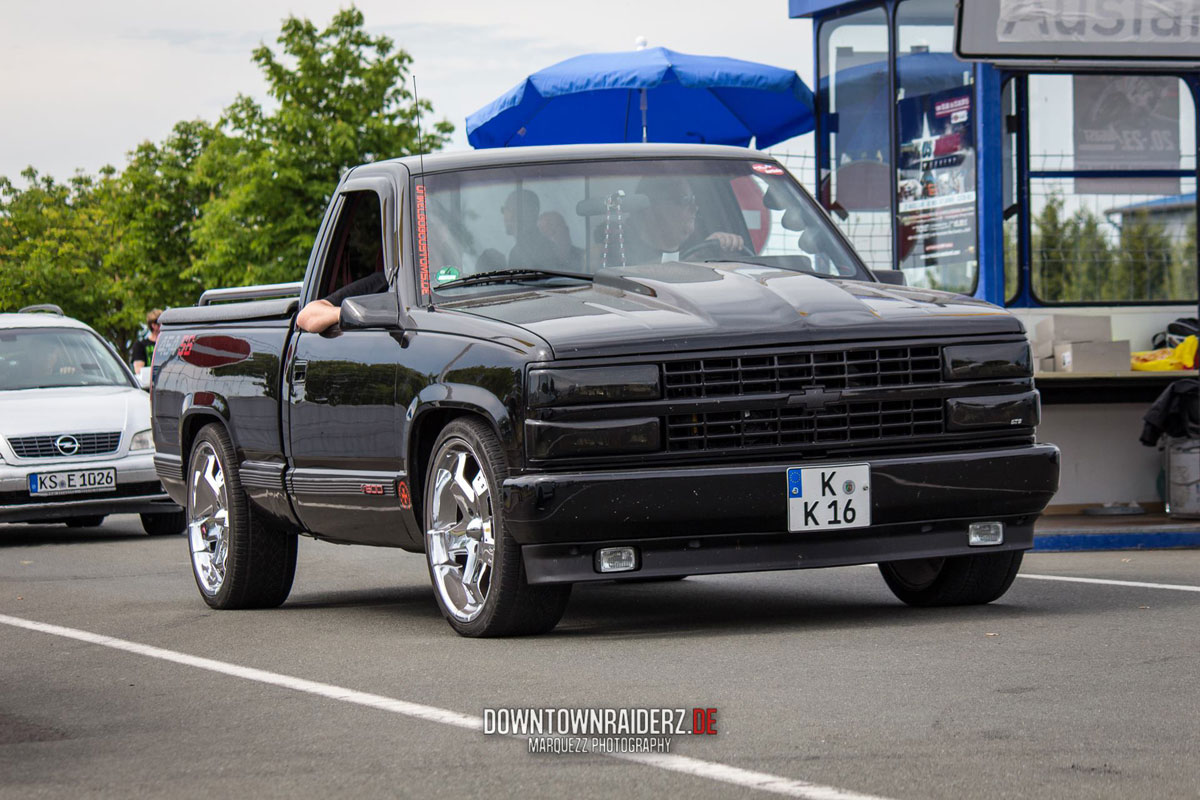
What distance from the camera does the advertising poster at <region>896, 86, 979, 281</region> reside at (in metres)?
13.7

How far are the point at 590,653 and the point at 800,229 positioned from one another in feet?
8.34

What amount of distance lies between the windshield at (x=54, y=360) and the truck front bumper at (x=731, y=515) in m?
10.1

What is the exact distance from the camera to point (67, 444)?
49.3 feet

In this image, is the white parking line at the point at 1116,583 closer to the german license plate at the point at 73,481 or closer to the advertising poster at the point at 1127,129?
the advertising poster at the point at 1127,129

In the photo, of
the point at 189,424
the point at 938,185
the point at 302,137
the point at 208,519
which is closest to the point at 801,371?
the point at 208,519

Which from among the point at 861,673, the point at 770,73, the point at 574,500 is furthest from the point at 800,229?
the point at 770,73

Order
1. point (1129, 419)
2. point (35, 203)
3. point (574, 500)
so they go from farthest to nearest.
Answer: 1. point (35, 203)
2. point (1129, 419)
3. point (574, 500)

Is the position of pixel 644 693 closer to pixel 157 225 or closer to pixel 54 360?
pixel 54 360

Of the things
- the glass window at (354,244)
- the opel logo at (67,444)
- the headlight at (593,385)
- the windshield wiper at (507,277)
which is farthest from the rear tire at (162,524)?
the headlight at (593,385)

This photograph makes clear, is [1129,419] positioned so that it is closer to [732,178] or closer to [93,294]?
[732,178]

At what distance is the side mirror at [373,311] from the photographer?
7883mm

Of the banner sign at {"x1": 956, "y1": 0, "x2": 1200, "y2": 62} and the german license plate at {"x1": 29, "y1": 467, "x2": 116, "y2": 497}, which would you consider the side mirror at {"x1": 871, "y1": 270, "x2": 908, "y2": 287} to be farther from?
the german license plate at {"x1": 29, "y1": 467, "x2": 116, "y2": 497}

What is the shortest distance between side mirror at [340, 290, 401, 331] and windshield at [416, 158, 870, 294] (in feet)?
0.60

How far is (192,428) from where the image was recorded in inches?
392
